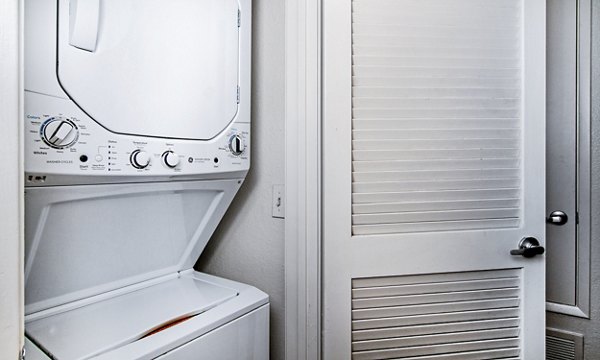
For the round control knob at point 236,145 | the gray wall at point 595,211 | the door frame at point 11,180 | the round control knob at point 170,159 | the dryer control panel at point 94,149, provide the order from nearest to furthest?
the door frame at point 11,180
the dryer control panel at point 94,149
the round control knob at point 170,159
the round control knob at point 236,145
the gray wall at point 595,211

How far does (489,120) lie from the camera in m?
1.29

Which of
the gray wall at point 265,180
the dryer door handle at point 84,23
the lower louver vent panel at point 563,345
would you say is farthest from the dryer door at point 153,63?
the lower louver vent panel at point 563,345

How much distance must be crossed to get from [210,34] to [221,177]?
49 cm

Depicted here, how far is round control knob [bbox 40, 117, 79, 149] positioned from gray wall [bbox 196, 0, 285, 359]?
0.71 meters

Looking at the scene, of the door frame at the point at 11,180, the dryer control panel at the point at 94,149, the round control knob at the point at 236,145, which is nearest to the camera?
the door frame at the point at 11,180

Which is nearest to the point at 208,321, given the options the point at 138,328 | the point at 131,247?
the point at 138,328

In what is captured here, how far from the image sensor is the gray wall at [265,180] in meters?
1.38

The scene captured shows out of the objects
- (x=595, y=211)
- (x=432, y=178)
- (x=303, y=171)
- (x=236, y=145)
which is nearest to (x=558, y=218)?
(x=595, y=211)

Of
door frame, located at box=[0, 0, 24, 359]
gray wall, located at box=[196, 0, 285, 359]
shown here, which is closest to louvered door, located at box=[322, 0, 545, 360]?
gray wall, located at box=[196, 0, 285, 359]

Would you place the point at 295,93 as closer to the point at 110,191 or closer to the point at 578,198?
the point at 110,191

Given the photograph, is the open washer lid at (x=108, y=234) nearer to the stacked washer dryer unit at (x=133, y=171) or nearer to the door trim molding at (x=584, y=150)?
the stacked washer dryer unit at (x=133, y=171)

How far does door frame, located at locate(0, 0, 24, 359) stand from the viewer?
490 mm

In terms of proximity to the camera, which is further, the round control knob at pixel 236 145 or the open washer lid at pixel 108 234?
the round control knob at pixel 236 145

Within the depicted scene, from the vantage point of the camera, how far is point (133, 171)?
95 centimetres
